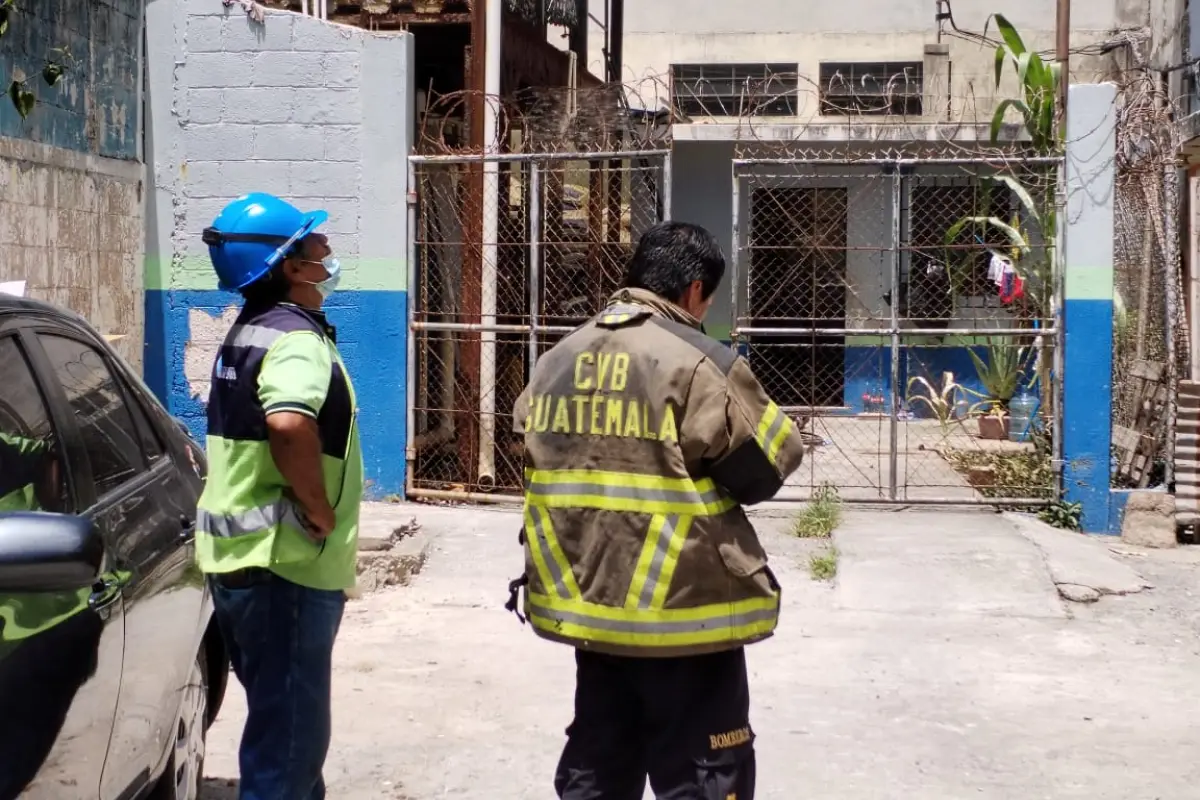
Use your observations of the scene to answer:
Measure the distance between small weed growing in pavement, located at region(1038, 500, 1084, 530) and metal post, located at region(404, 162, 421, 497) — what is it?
13.2 feet

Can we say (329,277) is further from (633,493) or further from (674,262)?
(633,493)

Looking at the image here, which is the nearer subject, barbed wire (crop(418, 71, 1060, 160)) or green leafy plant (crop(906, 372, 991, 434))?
barbed wire (crop(418, 71, 1060, 160))

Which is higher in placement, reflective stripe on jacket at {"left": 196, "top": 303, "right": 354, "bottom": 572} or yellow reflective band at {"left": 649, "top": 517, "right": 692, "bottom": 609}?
reflective stripe on jacket at {"left": 196, "top": 303, "right": 354, "bottom": 572}

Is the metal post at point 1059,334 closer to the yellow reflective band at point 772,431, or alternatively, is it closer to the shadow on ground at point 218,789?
the shadow on ground at point 218,789

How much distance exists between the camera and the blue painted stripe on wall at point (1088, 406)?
8.90 metres

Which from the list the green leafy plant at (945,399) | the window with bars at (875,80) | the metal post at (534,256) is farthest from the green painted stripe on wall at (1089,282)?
the window with bars at (875,80)

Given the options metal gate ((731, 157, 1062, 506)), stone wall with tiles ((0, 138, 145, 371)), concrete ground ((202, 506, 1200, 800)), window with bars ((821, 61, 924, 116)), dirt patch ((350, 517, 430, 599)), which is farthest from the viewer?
window with bars ((821, 61, 924, 116))

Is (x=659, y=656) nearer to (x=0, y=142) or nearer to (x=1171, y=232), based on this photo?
(x=0, y=142)

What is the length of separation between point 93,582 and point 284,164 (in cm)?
690

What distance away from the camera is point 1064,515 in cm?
898

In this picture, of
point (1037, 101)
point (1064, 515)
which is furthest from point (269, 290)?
point (1037, 101)

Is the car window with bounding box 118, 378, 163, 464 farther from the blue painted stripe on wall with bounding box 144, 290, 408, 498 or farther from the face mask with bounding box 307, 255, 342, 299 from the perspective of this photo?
the blue painted stripe on wall with bounding box 144, 290, 408, 498

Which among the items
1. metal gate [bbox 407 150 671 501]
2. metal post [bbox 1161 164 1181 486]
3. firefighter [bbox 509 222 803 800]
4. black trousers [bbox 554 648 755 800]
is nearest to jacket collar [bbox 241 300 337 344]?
firefighter [bbox 509 222 803 800]

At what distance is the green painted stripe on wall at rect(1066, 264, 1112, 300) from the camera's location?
8.83m
